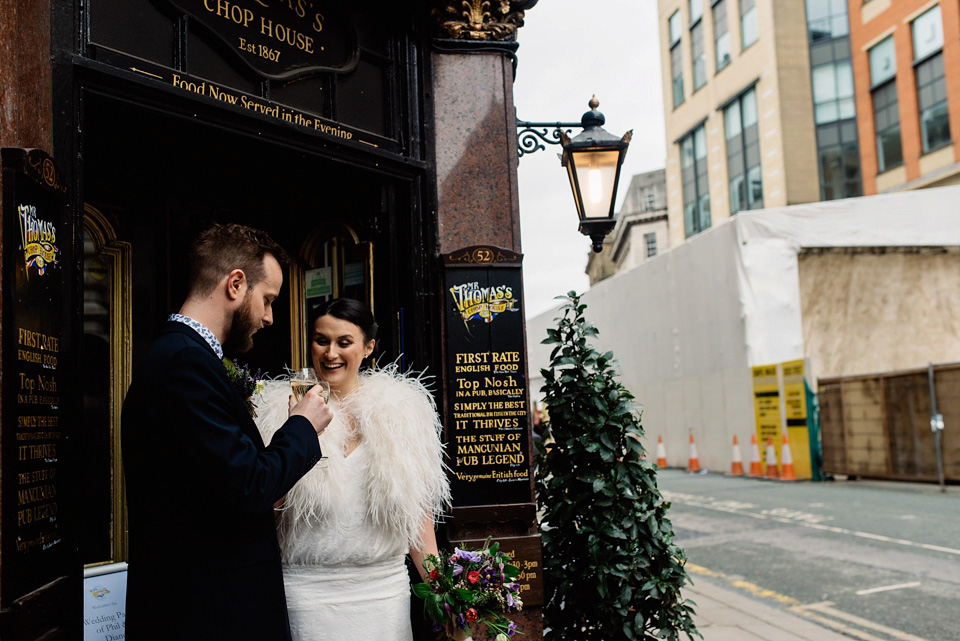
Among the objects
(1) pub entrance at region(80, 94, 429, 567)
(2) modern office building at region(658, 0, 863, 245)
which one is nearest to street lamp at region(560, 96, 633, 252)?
(1) pub entrance at region(80, 94, 429, 567)

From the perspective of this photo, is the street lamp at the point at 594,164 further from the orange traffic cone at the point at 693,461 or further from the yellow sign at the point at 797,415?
the orange traffic cone at the point at 693,461

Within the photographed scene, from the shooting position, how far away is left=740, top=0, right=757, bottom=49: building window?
29.9m

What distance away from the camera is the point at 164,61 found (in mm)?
3736

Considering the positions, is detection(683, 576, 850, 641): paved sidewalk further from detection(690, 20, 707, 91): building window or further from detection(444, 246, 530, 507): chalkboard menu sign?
detection(690, 20, 707, 91): building window

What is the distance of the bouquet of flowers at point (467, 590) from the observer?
2943 millimetres

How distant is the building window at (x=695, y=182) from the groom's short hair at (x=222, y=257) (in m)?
33.6

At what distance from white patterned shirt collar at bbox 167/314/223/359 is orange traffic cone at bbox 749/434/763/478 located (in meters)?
15.9

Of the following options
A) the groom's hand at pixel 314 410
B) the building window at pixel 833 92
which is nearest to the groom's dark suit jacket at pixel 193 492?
the groom's hand at pixel 314 410

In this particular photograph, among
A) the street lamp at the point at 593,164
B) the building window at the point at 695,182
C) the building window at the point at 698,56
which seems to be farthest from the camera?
the building window at the point at 695,182

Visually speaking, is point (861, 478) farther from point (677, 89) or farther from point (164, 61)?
point (677, 89)

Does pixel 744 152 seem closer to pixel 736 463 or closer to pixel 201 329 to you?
pixel 736 463

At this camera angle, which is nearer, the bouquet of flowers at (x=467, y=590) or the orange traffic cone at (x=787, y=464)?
the bouquet of flowers at (x=467, y=590)

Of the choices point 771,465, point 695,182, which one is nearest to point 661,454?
point 771,465

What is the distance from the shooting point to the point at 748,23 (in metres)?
30.3
